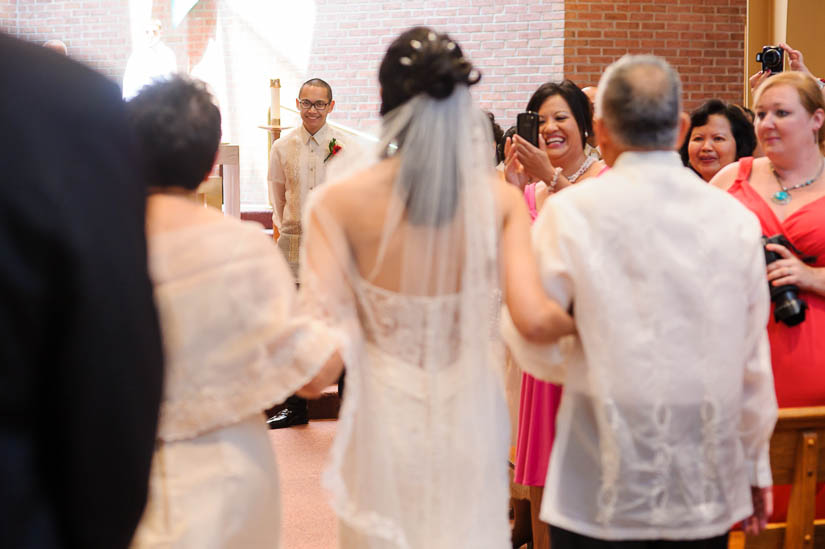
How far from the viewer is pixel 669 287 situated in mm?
2176

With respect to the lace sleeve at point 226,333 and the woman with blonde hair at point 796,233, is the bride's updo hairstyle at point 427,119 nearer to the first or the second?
the lace sleeve at point 226,333

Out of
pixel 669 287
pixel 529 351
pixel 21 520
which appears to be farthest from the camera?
pixel 529 351

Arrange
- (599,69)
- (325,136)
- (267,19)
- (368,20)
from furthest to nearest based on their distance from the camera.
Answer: (267,19), (368,20), (599,69), (325,136)

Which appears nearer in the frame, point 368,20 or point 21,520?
point 21,520

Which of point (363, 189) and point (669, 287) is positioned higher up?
point (363, 189)

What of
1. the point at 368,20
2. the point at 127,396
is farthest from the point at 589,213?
the point at 368,20

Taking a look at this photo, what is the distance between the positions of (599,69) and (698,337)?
23.7 ft

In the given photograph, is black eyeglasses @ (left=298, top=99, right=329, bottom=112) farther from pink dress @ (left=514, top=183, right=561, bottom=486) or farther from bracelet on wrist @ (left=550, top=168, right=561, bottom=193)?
pink dress @ (left=514, top=183, right=561, bottom=486)

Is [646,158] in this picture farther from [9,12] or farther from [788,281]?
[9,12]

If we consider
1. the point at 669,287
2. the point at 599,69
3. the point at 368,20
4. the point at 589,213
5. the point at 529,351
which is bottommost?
the point at 529,351

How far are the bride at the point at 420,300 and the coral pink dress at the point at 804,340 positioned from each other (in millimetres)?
1294

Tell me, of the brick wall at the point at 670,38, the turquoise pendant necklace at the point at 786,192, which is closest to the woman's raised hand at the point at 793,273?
the turquoise pendant necklace at the point at 786,192

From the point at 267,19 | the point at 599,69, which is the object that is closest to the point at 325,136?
the point at 599,69

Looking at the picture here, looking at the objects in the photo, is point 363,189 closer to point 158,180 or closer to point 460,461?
point 158,180
